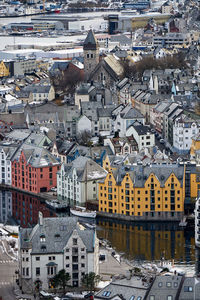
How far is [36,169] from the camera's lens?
149 ft

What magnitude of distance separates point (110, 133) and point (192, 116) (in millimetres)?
4628

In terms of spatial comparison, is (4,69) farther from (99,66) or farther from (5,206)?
(5,206)

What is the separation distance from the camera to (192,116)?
5359cm

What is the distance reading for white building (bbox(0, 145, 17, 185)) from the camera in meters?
47.4

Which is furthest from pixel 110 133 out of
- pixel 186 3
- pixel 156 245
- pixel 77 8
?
pixel 77 8

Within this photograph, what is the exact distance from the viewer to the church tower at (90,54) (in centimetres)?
7625

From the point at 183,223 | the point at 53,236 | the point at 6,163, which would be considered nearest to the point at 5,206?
the point at 6,163

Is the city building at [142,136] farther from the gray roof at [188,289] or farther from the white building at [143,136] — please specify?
the gray roof at [188,289]

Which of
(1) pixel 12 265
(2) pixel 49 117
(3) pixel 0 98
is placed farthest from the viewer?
(3) pixel 0 98

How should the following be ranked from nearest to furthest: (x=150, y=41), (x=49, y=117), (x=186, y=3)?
1. (x=49, y=117)
2. (x=150, y=41)
3. (x=186, y=3)

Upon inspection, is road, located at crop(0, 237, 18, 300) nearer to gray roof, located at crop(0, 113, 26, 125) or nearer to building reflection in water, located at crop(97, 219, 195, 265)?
building reflection in water, located at crop(97, 219, 195, 265)

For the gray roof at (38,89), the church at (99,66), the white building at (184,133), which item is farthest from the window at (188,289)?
the church at (99,66)

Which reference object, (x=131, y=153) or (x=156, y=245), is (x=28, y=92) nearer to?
(x=131, y=153)

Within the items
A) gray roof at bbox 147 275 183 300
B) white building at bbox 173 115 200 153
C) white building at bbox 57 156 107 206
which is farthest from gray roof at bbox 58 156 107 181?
gray roof at bbox 147 275 183 300
